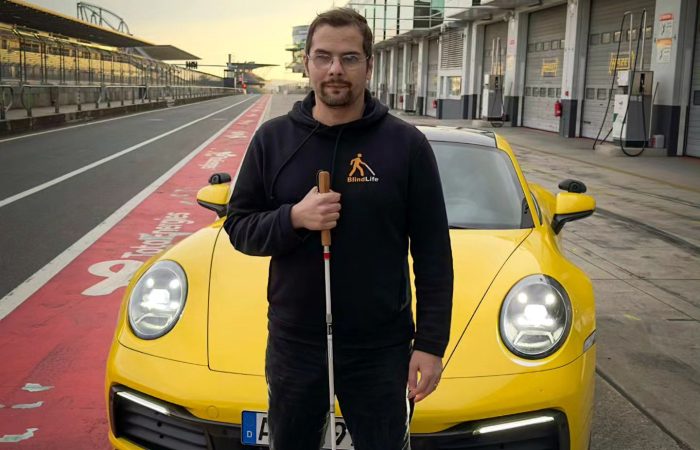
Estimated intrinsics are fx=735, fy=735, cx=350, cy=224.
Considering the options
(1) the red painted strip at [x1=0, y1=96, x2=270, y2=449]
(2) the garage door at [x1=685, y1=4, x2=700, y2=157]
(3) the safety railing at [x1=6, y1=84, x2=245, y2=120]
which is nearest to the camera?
(1) the red painted strip at [x1=0, y1=96, x2=270, y2=449]

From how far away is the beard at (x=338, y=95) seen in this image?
6.57ft

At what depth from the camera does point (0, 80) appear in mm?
19828

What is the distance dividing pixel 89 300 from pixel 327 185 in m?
3.93

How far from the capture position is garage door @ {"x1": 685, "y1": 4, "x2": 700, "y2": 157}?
54.6ft

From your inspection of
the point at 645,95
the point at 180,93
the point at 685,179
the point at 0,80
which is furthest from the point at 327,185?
the point at 180,93

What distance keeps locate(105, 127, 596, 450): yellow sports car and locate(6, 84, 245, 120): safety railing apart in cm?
1816

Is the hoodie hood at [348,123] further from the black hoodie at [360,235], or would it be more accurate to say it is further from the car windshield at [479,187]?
the car windshield at [479,187]

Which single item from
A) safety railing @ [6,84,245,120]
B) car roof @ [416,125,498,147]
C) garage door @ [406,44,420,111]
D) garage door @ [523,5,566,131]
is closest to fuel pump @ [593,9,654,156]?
garage door @ [523,5,566,131]

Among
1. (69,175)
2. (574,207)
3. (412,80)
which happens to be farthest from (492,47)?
(574,207)

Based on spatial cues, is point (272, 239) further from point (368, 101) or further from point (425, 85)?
point (425, 85)

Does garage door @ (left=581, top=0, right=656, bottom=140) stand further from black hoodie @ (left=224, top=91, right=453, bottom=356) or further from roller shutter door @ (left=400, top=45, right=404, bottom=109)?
roller shutter door @ (left=400, top=45, right=404, bottom=109)

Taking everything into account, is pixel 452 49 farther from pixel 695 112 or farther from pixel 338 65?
pixel 338 65

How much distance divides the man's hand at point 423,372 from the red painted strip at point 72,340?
68.6 inches

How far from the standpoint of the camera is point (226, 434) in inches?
97.8
